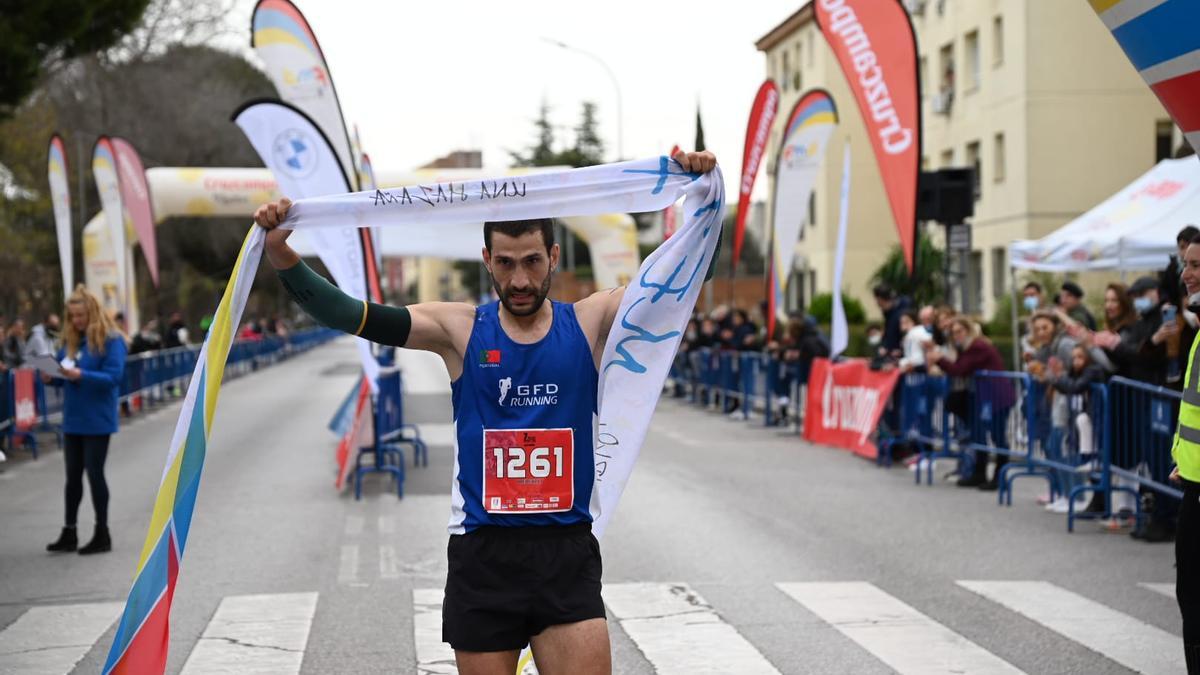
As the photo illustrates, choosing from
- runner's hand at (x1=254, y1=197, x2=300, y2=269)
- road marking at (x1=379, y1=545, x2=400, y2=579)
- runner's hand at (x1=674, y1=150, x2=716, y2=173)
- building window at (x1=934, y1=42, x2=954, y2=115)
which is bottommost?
road marking at (x1=379, y1=545, x2=400, y2=579)

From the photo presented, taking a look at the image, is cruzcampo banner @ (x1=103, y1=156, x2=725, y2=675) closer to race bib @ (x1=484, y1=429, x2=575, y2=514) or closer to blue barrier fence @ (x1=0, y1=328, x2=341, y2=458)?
race bib @ (x1=484, y1=429, x2=575, y2=514)

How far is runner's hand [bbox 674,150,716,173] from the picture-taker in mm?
4574

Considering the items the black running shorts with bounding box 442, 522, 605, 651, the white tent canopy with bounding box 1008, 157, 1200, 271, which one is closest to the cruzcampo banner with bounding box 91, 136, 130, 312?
the white tent canopy with bounding box 1008, 157, 1200, 271

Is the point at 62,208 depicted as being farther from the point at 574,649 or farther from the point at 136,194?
the point at 574,649

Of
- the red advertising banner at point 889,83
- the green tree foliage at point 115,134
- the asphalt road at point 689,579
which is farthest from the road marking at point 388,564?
the green tree foliage at point 115,134

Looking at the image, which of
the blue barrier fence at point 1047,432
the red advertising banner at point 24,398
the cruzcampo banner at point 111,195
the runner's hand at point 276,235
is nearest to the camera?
the runner's hand at point 276,235

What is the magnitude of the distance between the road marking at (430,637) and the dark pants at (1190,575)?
298 centimetres

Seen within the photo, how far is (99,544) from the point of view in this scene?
10.5 metres

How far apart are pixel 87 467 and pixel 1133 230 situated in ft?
35.2

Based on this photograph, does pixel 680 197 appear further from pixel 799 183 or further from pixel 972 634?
pixel 799 183

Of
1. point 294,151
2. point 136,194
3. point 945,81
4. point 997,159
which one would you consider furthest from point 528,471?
point 945,81

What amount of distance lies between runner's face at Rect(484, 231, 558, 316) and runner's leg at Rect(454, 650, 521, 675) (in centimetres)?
93

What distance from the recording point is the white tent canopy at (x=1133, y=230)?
15492mm

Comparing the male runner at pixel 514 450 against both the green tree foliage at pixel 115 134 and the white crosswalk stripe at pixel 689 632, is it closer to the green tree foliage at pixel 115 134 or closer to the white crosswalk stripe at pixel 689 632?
the white crosswalk stripe at pixel 689 632
